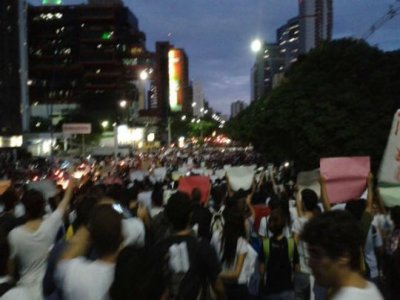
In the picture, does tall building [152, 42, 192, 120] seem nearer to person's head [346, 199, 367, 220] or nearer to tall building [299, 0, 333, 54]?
tall building [299, 0, 333, 54]

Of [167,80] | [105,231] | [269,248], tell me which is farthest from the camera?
[167,80]

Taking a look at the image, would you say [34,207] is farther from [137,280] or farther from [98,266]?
[137,280]

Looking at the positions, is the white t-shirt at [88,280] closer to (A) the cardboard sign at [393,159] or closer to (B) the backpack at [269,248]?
(B) the backpack at [269,248]

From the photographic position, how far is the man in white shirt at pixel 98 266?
375cm

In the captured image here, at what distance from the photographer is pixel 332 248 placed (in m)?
3.06

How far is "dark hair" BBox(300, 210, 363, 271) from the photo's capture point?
306 centimetres

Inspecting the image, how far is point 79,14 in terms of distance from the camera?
122m

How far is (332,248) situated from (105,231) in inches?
56.4

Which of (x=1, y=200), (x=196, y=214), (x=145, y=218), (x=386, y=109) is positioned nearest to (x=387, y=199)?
(x=196, y=214)


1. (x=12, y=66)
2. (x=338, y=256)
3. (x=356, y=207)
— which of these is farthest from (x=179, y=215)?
(x=12, y=66)

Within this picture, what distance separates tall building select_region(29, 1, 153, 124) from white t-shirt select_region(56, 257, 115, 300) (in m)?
114

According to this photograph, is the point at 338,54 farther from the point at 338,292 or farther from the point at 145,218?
the point at 338,292

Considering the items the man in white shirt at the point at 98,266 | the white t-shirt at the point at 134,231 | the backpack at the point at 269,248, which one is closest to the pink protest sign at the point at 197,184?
the backpack at the point at 269,248

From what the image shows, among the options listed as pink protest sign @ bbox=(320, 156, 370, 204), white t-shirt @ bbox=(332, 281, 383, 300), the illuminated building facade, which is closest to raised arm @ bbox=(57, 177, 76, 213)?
pink protest sign @ bbox=(320, 156, 370, 204)
